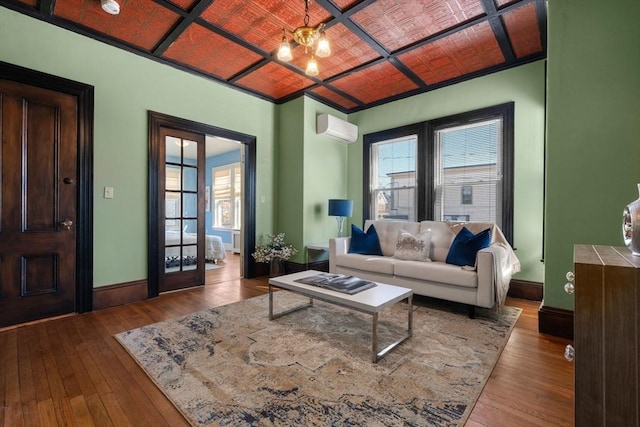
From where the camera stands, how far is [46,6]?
8.16ft

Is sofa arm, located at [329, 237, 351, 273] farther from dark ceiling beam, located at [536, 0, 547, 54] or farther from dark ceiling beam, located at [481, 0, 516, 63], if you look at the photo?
dark ceiling beam, located at [536, 0, 547, 54]

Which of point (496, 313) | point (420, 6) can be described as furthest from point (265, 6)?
point (496, 313)

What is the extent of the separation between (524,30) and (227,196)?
272 inches

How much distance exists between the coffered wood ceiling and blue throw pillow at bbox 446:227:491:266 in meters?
2.07

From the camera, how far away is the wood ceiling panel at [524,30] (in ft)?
8.53

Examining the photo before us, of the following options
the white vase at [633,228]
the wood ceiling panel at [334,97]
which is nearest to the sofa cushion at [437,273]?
the white vase at [633,228]

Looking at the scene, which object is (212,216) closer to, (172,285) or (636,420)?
(172,285)

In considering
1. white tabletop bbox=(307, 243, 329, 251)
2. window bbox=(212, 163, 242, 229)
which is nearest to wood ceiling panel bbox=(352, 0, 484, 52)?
white tabletop bbox=(307, 243, 329, 251)

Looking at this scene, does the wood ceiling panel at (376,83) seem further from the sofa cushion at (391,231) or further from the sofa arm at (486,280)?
the sofa arm at (486,280)

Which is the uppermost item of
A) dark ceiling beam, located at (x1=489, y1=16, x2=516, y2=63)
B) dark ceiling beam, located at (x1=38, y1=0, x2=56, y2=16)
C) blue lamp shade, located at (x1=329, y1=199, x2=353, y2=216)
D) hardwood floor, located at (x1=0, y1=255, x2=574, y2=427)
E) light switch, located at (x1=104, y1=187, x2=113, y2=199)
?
dark ceiling beam, located at (x1=489, y1=16, x2=516, y2=63)

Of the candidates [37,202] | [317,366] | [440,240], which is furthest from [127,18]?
[440,240]

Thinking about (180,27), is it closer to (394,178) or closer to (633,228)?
(394,178)

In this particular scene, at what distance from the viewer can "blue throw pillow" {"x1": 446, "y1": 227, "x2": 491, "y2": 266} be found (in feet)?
9.46

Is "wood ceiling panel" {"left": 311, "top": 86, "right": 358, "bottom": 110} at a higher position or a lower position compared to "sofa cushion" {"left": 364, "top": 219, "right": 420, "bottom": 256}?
higher
